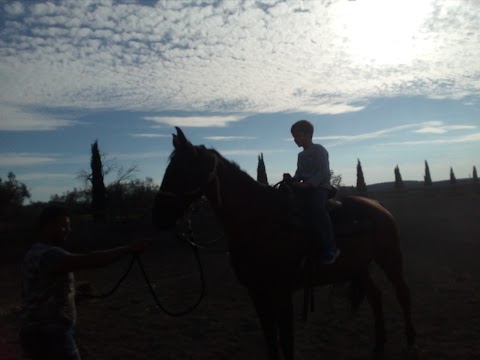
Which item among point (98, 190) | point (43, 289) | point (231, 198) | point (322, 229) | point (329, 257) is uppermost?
point (98, 190)

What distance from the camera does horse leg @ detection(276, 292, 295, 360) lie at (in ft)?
13.2

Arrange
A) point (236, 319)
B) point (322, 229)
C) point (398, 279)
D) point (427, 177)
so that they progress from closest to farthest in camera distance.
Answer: point (322, 229) → point (398, 279) → point (236, 319) → point (427, 177)

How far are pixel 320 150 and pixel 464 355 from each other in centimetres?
315

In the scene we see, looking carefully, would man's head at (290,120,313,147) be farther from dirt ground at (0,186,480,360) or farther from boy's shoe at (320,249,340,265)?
dirt ground at (0,186,480,360)

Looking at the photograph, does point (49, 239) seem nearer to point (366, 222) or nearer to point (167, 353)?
point (167, 353)

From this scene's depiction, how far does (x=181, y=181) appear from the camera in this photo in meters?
3.91

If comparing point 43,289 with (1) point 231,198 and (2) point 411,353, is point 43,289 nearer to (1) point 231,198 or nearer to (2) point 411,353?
(1) point 231,198

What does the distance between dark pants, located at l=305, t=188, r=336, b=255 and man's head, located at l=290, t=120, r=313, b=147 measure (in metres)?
0.68

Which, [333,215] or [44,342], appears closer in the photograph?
[44,342]

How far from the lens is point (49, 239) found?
291 centimetres

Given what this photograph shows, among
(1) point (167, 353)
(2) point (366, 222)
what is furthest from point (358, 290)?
(1) point (167, 353)

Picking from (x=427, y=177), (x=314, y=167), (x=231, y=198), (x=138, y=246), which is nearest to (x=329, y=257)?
(x=314, y=167)

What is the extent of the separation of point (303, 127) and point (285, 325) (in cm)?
232

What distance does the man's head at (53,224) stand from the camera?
2895 millimetres
